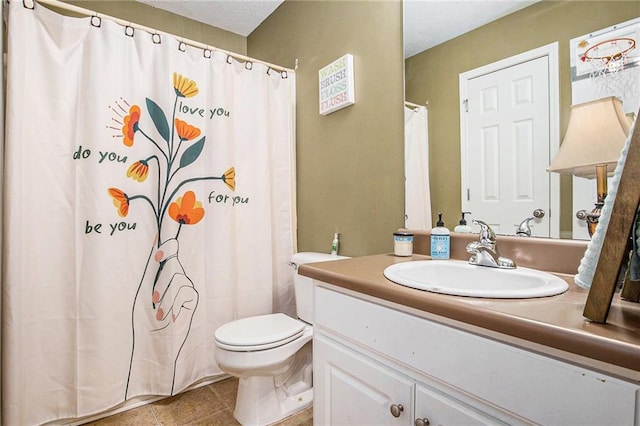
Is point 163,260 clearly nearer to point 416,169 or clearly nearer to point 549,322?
point 416,169

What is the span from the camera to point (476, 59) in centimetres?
125

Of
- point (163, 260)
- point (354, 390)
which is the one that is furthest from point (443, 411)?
point (163, 260)

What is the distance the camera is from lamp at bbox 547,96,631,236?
0.93 metres

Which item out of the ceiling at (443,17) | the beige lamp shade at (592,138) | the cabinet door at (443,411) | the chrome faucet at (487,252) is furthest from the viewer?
the ceiling at (443,17)

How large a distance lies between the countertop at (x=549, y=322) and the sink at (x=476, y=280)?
0.8 inches

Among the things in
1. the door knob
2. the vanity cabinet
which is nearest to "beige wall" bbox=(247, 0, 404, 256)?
the door knob

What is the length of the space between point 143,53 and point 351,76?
1.04m

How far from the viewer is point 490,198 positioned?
3.98 feet

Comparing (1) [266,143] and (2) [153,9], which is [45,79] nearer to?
(1) [266,143]

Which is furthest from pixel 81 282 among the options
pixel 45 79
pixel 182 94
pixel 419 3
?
pixel 419 3

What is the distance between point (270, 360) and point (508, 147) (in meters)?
1.25

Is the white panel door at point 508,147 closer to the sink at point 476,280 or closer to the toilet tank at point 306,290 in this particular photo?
the sink at point 476,280

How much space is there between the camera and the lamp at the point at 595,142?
0.93 m

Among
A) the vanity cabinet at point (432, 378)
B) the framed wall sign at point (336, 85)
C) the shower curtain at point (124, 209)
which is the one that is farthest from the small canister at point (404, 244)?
the shower curtain at point (124, 209)
